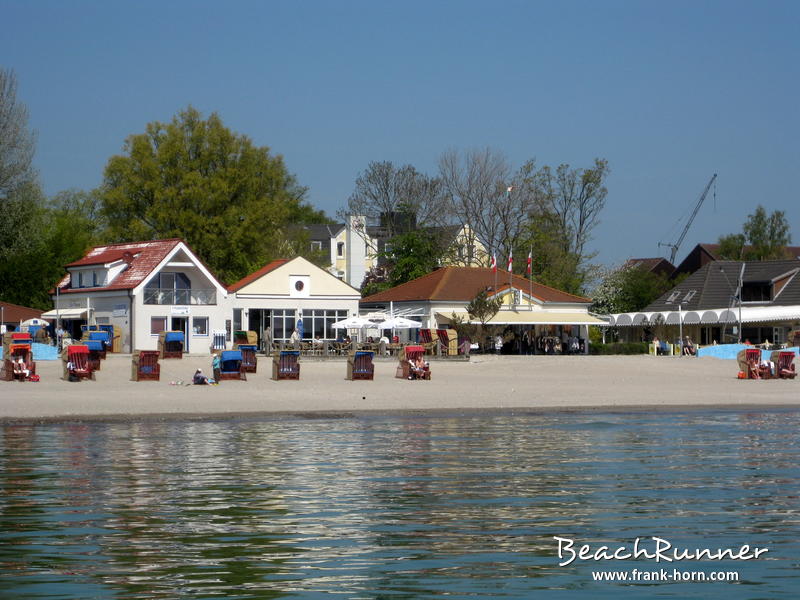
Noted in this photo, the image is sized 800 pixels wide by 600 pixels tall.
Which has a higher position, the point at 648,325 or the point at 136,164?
the point at 136,164

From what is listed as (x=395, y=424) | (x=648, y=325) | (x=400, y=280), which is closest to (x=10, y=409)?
(x=395, y=424)

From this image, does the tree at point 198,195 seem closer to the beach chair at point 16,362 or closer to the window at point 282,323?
the window at point 282,323

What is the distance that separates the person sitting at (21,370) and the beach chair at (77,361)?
53.3 inches

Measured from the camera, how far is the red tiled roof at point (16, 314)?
236 ft

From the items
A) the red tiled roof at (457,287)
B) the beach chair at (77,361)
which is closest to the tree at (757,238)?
the red tiled roof at (457,287)

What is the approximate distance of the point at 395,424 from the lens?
2689 centimetres

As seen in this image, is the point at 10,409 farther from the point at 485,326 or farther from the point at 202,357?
the point at 485,326

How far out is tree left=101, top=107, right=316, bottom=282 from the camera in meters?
81.2

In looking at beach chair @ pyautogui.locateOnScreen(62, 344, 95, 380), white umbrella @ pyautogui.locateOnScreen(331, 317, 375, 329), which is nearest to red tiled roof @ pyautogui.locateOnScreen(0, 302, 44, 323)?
white umbrella @ pyautogui.locateOnScreen(331, 317, 375, 329)

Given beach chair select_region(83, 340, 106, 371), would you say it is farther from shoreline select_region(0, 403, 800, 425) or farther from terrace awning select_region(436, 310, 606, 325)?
terrace awning select_region(436, 310, 606, 325)

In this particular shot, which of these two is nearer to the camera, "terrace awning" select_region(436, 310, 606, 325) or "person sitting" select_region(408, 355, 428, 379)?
"person sitting" select_region(408, 355, 428, 379)

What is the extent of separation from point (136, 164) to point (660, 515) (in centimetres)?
7181

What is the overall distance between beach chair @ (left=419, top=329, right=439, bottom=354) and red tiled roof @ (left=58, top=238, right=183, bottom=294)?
13209mm

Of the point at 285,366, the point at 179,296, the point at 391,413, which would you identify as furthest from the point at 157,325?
the point at 391,413
